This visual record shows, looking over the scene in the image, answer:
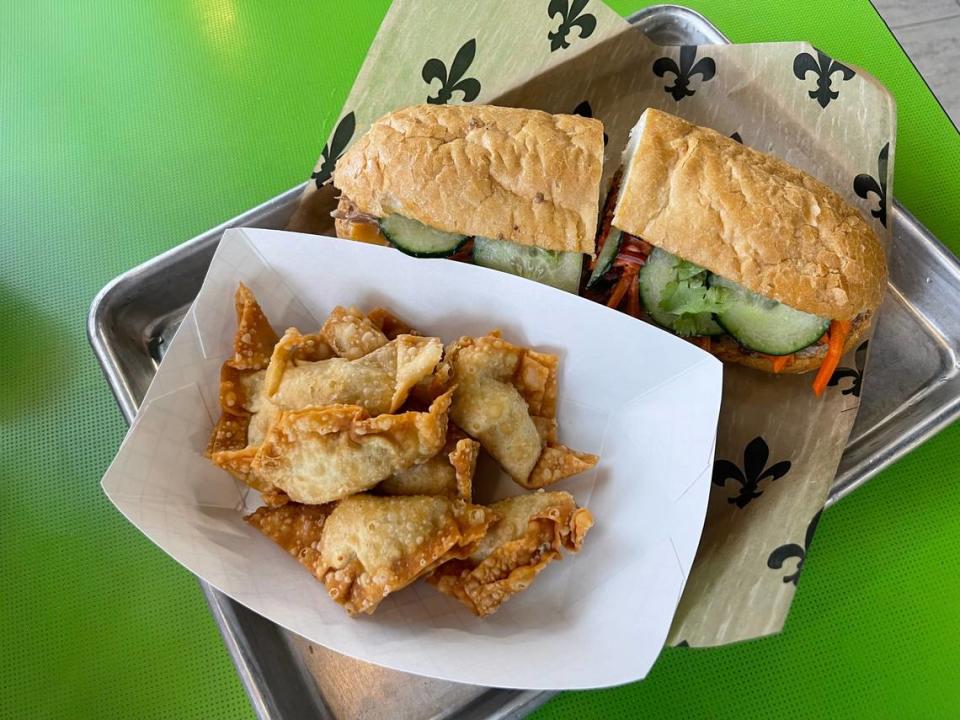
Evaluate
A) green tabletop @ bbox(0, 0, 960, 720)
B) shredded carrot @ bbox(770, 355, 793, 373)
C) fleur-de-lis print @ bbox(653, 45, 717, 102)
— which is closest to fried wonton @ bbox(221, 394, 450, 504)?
green tabletop @ bbox(0, 0, 960, 720)

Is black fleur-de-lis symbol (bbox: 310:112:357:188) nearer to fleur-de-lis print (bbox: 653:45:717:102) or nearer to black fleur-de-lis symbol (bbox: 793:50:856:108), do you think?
fleur-de-lis print (bbox: 653:45:717:102)

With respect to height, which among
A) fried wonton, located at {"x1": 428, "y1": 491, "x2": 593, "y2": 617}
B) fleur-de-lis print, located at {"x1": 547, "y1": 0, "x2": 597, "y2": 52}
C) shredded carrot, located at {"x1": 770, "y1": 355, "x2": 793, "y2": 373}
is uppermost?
fleur-de-lis print, located at {"x1": 547, "y1": 0, "x2": 597, "y2": 52}

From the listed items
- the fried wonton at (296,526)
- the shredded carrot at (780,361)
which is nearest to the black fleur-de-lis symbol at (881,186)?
the shredded carrot at (780,361)

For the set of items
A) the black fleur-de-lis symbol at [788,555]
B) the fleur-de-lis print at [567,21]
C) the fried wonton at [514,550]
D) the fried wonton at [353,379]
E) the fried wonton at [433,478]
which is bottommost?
the black fleur-de-lis symbol at [788,555]

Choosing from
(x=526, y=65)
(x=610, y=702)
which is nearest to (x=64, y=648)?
(x=610, y=702)

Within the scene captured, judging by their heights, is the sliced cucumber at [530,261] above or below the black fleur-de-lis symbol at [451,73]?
below

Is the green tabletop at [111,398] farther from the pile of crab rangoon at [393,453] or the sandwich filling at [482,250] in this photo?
the sandwich filling at [482,250]

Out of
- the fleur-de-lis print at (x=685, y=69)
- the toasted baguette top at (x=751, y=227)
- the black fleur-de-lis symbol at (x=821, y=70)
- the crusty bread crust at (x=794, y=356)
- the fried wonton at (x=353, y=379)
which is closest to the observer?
the fried wonton at (x=353, y=379)
